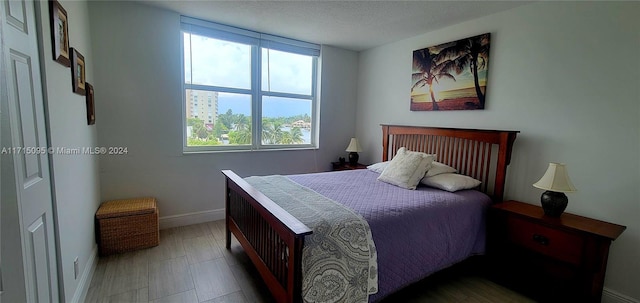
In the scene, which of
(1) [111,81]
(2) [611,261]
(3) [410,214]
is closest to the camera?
(3) [410,214]

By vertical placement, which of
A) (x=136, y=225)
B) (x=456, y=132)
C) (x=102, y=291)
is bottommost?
(x=102, y=291)

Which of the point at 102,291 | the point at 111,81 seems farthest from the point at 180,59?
the point at 102,291

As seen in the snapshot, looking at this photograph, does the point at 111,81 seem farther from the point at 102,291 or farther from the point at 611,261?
the point at 611,261

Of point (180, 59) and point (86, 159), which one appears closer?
point (86, 159)

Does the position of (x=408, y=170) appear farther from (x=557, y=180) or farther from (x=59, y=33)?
(x=59, y=33)

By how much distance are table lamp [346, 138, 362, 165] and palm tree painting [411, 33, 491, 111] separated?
97cm

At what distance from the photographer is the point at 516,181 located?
98.6 inches

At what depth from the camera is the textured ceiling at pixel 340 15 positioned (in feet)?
8.21

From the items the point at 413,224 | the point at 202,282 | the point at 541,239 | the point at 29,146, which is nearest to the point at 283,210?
the point at 413,224

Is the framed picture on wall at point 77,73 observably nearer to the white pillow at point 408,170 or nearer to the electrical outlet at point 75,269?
the electrical outlet at point 75,269

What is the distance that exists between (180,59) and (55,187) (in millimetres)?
1990

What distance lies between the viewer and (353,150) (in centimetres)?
398

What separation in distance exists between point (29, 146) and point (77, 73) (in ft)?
3.21

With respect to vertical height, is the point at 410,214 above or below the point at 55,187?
below
